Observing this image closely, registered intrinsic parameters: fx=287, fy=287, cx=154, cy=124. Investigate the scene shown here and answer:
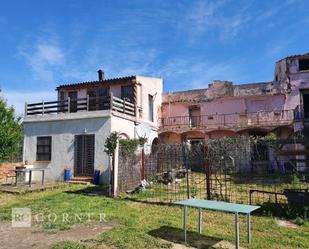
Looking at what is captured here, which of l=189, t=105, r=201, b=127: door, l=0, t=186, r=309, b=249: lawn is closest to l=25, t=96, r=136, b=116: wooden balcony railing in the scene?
l=0, t=186, r=309, b=249: lawn

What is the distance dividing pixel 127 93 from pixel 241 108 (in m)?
9.86

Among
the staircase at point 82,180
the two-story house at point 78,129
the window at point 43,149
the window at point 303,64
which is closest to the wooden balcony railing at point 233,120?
the window at point 303,64

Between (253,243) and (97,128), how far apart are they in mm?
10730

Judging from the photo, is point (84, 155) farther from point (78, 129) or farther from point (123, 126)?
point (123, 126)

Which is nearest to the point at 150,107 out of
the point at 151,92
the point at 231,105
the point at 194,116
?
the point at 151,92

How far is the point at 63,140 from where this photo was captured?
16.1m

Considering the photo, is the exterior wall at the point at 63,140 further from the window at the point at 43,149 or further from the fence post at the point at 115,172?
the fence post at the point at 115,172

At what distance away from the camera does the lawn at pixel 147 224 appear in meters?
6.09

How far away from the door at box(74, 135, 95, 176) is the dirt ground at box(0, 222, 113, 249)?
7805 millimetres

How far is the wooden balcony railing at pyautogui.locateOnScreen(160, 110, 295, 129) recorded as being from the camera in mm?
21933

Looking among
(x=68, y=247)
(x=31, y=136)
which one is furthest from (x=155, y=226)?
(x=31, y=136)

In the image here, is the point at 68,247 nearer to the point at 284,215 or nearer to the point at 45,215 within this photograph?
the point at 45,215

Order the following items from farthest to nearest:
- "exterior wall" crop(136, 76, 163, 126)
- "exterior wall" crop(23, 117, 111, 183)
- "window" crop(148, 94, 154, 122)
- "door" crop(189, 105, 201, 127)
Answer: "door" crop(189, 105, 201, 127)
"window" crop(148, 94, 154, 122)
"exterior wall" crop(136, 76, 163, 126)
"exterior wall" crop(23, 117, 111, 183)

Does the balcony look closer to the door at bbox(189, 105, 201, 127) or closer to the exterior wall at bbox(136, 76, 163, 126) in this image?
the door at bbox(189, 105, 201, 127)
